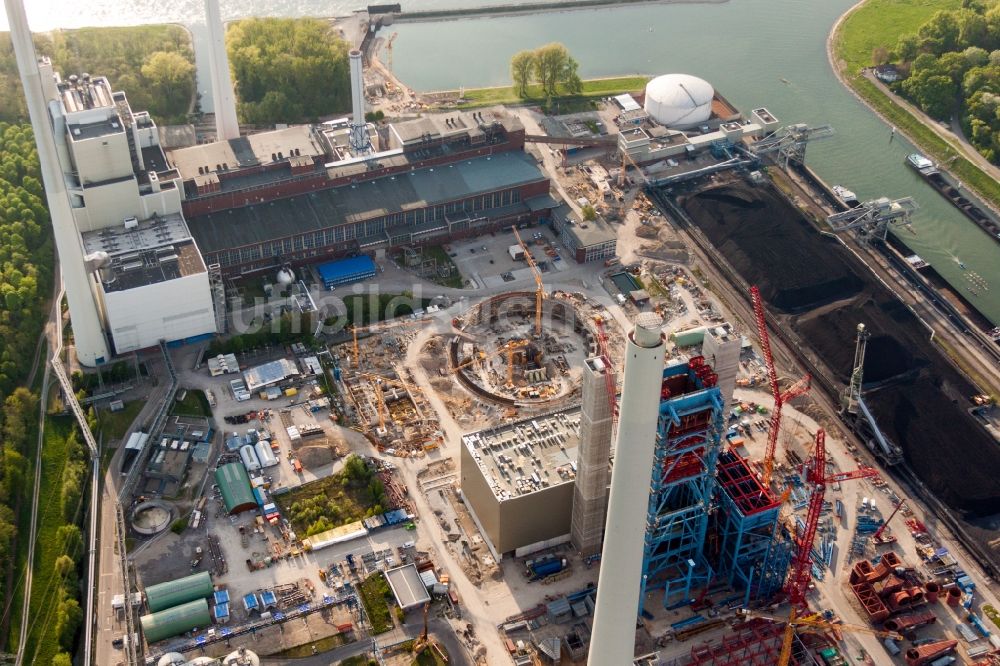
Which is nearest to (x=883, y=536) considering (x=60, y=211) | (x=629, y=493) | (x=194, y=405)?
(x=629, y=493)

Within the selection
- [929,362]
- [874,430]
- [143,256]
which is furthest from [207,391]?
[929,362]

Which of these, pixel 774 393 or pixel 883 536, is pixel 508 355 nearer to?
pixel 774 393

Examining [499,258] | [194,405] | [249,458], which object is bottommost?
[249,458]

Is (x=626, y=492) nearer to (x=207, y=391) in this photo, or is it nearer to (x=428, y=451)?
(x=428, y=451)

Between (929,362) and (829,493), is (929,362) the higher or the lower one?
the higher one

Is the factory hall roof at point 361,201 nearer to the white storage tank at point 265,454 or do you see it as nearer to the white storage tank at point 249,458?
the white storage tank at point 265,454

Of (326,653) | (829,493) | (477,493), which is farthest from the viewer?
(829,493)
